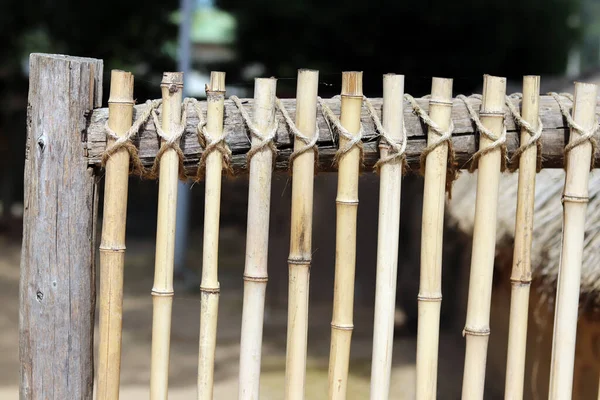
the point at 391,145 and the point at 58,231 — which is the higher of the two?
the point at 391,145

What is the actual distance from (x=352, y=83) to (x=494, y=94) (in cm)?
28

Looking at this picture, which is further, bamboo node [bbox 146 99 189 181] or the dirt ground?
the dirt ground

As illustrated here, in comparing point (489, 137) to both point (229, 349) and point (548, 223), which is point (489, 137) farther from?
point (229, 349)

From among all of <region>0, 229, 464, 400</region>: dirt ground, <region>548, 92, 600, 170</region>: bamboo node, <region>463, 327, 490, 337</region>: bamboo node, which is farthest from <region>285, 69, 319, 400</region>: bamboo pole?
<region>0, 229, 464, 400</region>: dirt ground

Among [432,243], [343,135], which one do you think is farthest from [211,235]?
[432,243]

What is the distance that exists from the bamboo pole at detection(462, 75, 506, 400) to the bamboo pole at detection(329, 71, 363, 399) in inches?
9.5

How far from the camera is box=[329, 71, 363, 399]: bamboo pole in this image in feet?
4.92

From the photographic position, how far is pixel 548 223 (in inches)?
100

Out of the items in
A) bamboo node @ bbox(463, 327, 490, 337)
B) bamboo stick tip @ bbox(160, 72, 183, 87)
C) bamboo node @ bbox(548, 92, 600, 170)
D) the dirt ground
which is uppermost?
bamboo stick tip @ bbox(160, 72, 183, 87)

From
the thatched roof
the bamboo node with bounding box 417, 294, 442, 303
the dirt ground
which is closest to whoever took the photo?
the bamboo node with bounding box 417, 294, 442, 303

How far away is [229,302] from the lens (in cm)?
565

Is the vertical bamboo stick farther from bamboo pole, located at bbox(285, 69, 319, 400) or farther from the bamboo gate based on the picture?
bamboo pole, located at bbox(285, 69, 319, 400)

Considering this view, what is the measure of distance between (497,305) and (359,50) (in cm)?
353

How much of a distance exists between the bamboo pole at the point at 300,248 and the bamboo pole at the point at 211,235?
142 millimetres
